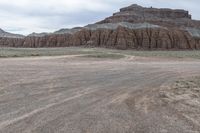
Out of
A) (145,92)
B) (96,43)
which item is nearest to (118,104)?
(145,92)

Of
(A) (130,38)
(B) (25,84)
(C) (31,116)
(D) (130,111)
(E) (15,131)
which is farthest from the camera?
(A) (130,38)

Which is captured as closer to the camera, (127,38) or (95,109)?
(95,109)

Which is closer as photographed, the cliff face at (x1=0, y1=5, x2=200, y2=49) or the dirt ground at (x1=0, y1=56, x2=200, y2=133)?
the dirt ground at (x1=0, y1=56, x2=200, y2=133)

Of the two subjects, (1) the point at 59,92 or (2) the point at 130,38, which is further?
(2) the point at 130,38

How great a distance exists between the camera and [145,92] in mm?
13234

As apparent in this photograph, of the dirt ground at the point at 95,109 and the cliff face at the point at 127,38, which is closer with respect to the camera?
the dirt ground at the point at 95,109

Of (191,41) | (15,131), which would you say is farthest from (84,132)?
(191,41)

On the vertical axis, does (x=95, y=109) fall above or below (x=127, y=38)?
below

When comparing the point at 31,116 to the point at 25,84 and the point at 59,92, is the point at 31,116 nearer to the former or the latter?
the point at 59,92

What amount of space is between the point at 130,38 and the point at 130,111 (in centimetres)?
7764

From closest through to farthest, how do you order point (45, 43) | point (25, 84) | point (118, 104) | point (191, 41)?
point (118, 104) → point (25, 84) → point (191, 41) → point (45, 43)

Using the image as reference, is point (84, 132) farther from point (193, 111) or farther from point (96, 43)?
point (96, 43)

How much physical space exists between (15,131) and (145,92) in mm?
6544

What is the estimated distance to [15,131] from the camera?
7617mm
